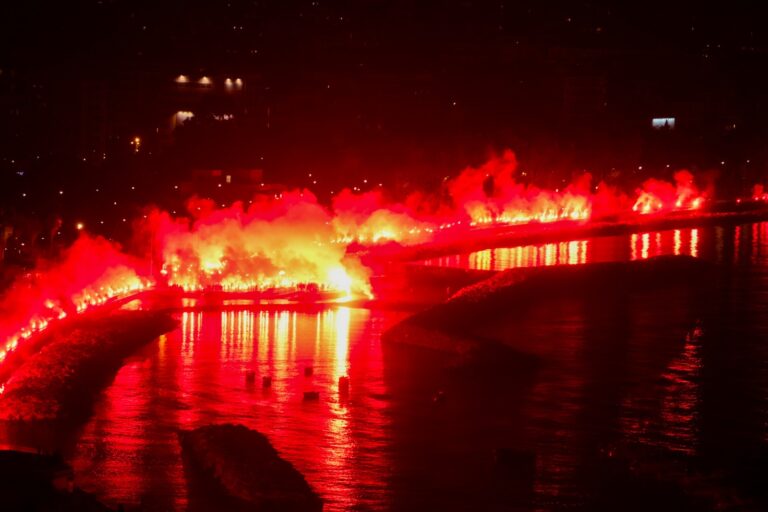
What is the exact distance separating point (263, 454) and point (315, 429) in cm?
382

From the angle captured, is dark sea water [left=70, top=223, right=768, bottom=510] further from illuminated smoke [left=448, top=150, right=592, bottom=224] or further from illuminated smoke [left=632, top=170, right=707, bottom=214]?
illuminated smoke [left=632, top=170, right=707, bottom=214]

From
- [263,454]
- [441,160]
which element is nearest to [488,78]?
[441,160]

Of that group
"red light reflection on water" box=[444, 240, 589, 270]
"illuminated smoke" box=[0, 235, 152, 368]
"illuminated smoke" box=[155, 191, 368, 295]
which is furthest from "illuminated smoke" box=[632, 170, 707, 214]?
"illuminated smoke" box=[0, 235, 152, 368]

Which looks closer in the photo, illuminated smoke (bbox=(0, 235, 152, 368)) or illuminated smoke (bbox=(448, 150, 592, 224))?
illuminated smoke (bbox=(0, 235, 152, 368))

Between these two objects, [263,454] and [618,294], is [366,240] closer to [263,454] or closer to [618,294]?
[618,294]

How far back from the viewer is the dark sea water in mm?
17422

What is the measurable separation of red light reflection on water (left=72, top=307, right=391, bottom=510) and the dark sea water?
0.05 meters

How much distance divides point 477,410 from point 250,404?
168 inches

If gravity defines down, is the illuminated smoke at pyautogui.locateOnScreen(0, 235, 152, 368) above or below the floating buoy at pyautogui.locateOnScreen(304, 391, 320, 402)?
above

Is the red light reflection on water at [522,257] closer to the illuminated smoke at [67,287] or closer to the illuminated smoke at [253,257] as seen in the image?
the illuminated smoke at [253,257]

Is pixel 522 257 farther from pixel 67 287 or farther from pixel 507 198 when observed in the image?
pixel 67 287

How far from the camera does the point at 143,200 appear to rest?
42.3 m

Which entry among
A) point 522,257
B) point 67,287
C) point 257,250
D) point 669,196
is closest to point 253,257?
point 257,250

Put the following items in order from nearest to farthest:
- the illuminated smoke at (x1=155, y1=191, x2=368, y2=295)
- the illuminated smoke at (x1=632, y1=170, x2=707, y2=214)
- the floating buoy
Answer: the floating buoy < the illuminated smoke at (x1=155, y1=191, x2=368, y2=295) < the illuminated smoke at (x1=632, y1=170, x2=707, y2=214)
